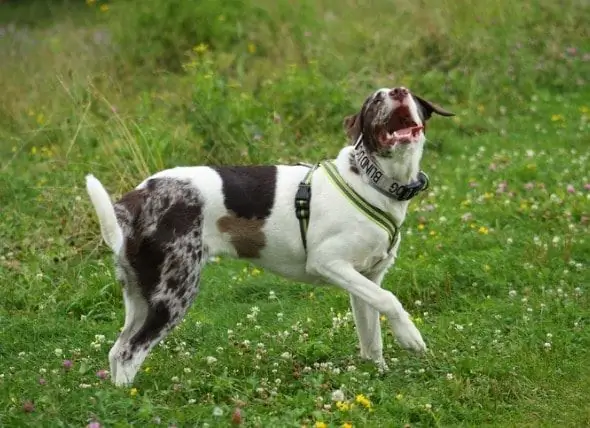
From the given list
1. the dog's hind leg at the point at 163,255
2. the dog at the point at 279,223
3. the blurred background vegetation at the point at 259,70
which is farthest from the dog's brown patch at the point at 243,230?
the blurred background vegetation at the point at 259,70

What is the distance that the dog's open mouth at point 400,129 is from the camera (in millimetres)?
5473

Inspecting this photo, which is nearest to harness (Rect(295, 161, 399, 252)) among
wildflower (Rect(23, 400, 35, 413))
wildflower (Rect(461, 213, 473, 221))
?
wildflower (Rect(23, 400, 35, 413))

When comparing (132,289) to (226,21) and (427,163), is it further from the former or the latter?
(226,21)

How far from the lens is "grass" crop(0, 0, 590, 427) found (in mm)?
5211

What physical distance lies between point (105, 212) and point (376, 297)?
4.79 ft

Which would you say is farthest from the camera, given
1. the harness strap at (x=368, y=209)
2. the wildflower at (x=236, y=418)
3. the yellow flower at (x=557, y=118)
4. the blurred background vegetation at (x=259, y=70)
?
the yellow flower at (x=557, y=118)

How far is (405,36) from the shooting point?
1302 cm

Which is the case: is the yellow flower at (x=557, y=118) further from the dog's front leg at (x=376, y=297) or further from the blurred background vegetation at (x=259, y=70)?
the dog's front leg at (x=376, y=297)

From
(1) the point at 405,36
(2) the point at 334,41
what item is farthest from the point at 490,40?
(2) the point at 334,41

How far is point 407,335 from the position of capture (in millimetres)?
5484


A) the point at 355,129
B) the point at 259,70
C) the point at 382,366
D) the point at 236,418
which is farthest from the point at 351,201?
the point at 259,70

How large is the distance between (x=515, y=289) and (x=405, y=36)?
6.67 m

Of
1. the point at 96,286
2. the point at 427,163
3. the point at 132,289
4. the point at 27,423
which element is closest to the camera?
the point at 27,423

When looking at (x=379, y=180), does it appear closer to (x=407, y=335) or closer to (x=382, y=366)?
(x=407, y=335)
